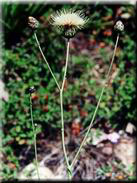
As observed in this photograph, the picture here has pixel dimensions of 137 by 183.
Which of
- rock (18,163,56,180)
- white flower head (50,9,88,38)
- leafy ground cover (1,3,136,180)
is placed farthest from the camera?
leafy ground cover (1,3,136,180)

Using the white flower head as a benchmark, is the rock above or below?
below

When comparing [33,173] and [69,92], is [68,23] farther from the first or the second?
[69,92]

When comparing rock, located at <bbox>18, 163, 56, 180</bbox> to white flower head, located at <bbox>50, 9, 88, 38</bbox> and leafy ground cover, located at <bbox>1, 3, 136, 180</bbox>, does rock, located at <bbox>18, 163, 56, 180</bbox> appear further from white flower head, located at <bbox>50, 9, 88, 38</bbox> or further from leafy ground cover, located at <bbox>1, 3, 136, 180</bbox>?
white flower head, located at <bbox>50, 9, 88, 38</bbox>

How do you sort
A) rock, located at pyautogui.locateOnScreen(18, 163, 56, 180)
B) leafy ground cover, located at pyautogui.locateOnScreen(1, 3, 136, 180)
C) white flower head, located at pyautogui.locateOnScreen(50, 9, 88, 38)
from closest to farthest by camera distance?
white flower head, located at pyautogui.locateOnScreen(50, 9, 88, 38) → rock, located at pyautogui.locateOnScreen(18, 163, 56, 180) → leafy ground cover, located at pyautogui.locateOnScreen(1, 3, 136, 180)

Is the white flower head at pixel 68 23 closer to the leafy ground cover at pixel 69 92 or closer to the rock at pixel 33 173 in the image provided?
the leafy ground cover at pixel 69 92

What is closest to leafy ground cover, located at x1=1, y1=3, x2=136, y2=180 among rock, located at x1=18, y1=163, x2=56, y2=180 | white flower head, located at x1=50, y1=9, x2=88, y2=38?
rock, located at x1=18, y1=163, x2=56, y2=180

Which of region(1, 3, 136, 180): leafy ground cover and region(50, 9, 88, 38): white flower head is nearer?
region(50, 9, 88, 38): white flower head

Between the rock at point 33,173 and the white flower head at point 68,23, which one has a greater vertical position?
the white flower head at point 68,23

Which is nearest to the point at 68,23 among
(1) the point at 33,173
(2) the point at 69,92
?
(1) the point at 33,173

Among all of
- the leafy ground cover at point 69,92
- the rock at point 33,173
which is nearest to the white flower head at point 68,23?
the leafy ground cover at point 69,92

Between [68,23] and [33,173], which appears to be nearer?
[68,23]

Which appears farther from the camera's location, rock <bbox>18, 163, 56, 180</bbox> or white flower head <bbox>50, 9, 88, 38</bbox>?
rock <bbox>18, 163, 56, 180</bbox>
